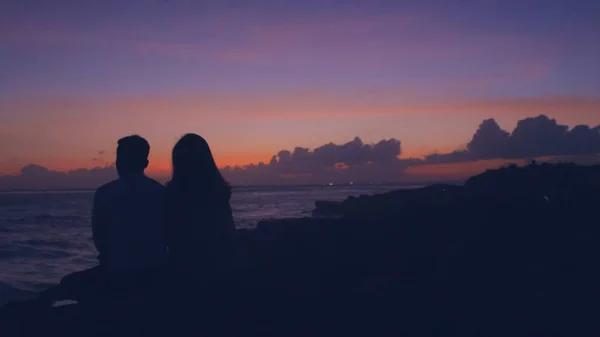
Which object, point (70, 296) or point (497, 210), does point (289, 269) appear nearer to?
point (70, 296)

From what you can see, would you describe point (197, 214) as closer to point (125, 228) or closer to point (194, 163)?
point (194, 163)

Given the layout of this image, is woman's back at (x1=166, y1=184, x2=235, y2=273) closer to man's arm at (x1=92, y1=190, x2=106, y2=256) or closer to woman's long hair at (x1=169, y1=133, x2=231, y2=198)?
woman's long hair at (x1=169, y1=133, x2=231, y2=198)

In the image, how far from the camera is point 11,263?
66.6 ft

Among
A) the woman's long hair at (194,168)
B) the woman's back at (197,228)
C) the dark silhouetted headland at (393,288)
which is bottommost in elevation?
the dark silhouetted headland at (393,288)

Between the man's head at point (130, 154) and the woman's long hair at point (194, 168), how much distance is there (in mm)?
271

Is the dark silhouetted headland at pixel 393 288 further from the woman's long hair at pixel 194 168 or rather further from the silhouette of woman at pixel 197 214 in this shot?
the woman's long hair at pixel 194 168

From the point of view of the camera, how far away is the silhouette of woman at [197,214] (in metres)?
4.63

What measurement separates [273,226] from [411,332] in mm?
14995

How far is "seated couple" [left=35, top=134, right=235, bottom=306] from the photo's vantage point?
4.61 metres

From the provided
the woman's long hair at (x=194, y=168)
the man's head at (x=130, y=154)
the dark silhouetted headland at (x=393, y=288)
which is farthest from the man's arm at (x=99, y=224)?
the woman's long hair at (x=194, y=168)

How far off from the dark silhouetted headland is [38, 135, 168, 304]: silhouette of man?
17cm

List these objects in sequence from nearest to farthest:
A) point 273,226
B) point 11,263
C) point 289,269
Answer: point 289,269
point 11,263
point 273,226

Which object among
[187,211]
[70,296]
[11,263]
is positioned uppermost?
[187,211]

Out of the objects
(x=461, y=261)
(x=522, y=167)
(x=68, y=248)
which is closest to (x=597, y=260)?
(x=461, y=261)
